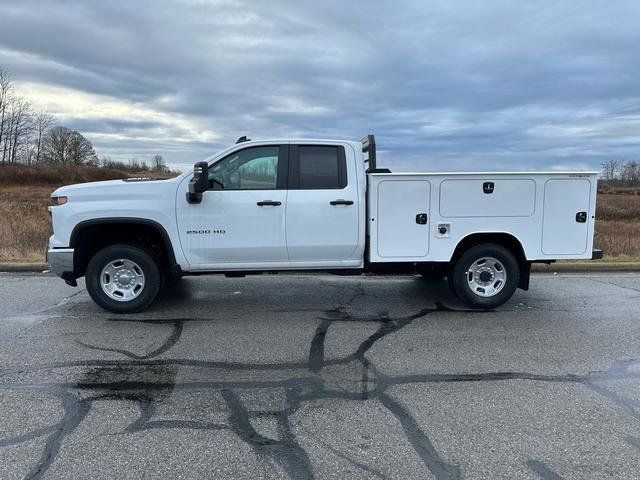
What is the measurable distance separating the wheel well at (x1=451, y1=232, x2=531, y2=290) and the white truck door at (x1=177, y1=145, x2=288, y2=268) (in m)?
2.23

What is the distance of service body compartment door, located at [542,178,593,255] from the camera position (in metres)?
6.18

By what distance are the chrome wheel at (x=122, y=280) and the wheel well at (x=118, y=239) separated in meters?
0.28

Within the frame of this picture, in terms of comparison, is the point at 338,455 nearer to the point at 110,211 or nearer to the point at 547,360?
the point at 547,360

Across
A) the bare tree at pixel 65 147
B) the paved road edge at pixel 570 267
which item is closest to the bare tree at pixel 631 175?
the paved road edge at pixel 570 267

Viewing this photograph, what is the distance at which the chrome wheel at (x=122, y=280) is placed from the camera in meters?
6.14

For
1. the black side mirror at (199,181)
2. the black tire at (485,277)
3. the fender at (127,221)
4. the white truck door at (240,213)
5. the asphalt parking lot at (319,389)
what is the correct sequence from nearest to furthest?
1. the asphalt parking lot at (319,389)
2. the black side mirror at (199,181)
3. the fender at (127,221)
4. the white truck door at (240,213)
5. the black tire at (485,277)

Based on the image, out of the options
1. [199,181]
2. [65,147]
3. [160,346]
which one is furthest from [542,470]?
[65,147]

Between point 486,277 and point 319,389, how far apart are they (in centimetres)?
327

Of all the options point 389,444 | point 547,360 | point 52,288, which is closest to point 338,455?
point 389,444

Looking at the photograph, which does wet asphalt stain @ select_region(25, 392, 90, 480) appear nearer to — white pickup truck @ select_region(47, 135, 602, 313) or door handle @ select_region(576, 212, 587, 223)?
white pickup truck @ select_region(47, 135, 602, 313)

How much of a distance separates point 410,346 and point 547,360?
1.25m

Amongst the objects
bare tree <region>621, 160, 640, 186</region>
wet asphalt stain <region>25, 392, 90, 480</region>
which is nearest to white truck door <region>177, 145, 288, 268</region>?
wet asphalt stain <region>25, 392, 90, 480</region>

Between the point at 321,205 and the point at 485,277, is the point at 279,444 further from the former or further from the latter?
the point at 485,277

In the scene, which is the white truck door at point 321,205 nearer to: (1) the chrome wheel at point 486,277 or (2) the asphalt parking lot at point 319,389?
(2) the asphalt parking lot at point 319,389
